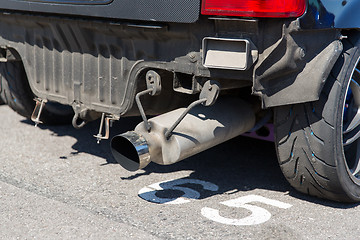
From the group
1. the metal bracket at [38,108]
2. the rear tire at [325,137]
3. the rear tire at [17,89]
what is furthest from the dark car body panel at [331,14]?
the rear tire at [17,89]

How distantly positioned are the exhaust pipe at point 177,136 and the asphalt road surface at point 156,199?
0.30 meters

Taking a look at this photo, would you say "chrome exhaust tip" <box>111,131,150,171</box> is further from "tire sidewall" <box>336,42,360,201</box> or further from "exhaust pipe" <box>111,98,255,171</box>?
"tire sidewall" <box>336,42,360,201</box>

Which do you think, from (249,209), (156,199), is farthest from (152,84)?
(249,209)

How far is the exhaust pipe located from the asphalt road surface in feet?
0.99

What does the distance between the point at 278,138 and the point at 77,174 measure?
Answer: 1.32 metres

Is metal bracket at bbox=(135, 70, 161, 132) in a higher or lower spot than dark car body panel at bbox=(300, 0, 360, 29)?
lower

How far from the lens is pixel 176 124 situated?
2.84 meters

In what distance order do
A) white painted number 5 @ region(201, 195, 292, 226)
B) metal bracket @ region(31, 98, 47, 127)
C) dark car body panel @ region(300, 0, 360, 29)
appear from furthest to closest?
metal bracket @ region(31, 98, 47, 127), white painted number 5 @ region(201, 195, 292, 226), dark car body panel @ region(300, 0, 360, 29)

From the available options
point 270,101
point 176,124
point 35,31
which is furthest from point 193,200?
point 35,31

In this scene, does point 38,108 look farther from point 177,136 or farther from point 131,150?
point 177,136

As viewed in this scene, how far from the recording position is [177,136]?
2877mm

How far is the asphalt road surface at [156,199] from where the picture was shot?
9.19 ft

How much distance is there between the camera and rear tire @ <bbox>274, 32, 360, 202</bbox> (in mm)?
2877

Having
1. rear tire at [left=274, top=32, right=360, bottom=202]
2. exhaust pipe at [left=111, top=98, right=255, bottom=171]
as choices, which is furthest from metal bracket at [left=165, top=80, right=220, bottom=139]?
rear tire at [left=274, top=32, right=360, bottom=202]
